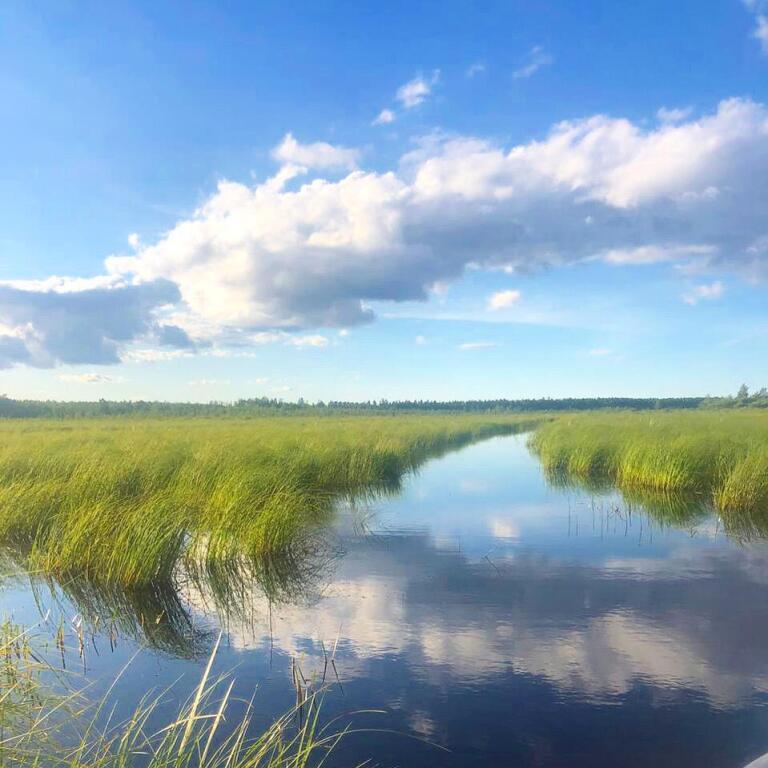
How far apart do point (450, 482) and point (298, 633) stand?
12.9 m

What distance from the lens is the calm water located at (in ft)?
14.6

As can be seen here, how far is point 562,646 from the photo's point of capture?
5973mm

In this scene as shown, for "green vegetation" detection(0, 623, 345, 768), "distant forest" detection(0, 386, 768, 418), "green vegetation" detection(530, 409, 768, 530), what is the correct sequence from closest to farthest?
1. "green vegetation" detection(0, 623, 345, 768)
2. "green vegetation" detection(530, 409, 768, 530)
3. "distant forest" detection(0, 386, 768, 418)

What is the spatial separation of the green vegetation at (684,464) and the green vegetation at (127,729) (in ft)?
31.6

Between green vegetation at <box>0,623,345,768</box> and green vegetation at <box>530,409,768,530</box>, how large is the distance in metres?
9.65

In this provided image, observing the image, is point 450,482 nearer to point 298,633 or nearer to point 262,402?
point 298,633

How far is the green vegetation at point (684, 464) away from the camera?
12.7 m

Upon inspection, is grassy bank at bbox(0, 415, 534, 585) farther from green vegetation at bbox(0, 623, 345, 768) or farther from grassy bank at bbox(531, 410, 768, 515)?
grassy bank at bbox(531, 410, 768, 515)

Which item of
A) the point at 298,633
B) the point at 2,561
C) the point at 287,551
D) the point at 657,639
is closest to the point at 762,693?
the point at 657,639

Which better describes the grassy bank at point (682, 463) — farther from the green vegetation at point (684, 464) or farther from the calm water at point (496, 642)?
the calm water at point (496, 642)

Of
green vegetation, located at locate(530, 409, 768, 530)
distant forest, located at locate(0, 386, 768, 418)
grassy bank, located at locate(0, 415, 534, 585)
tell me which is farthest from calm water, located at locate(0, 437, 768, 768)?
distant forest, located at locate(0, 386, 768, 418)

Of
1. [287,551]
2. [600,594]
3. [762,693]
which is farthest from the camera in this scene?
[287,551]

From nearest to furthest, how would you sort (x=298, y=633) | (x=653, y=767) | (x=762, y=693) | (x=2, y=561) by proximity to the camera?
1. (x=653, y=767)
2. (x=762, y=693)
3. (x=298, y=633)
4. (x=2, y=561)

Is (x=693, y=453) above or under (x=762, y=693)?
above
